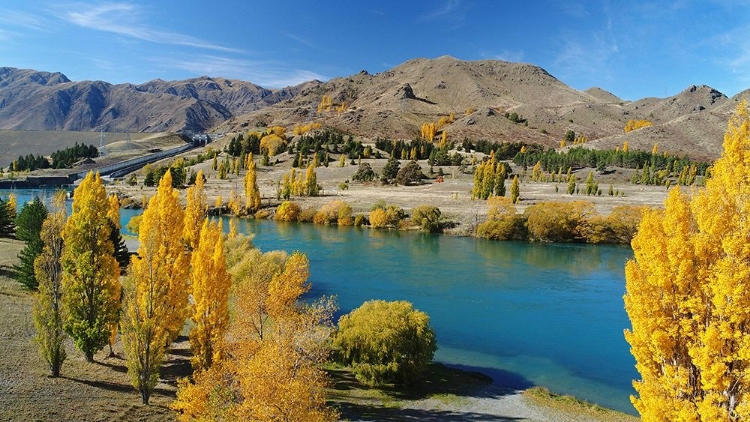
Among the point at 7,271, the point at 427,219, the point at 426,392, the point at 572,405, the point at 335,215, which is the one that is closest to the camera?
the point at 572,405

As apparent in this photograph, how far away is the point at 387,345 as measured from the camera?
2461 centimetres

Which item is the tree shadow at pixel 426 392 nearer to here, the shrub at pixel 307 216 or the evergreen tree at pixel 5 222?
the evergreen tree at pixel 5 222

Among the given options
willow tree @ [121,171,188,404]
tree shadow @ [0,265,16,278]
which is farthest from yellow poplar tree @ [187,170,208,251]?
tree shadow @ [0,265,16,278]

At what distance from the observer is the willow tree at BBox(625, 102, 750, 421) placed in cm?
887

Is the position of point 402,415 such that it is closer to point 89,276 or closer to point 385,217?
point 89,276

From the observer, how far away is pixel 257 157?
162 meters

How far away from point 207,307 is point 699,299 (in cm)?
1763

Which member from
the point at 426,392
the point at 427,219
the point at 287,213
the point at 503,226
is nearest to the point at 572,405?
the point at 426,392

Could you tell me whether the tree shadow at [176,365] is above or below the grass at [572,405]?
below

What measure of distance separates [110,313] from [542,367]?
23667mm

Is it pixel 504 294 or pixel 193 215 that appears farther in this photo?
pixel 504 294


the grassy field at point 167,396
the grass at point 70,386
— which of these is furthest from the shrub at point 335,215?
the grass at point 70,386

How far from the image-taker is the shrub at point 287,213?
295 ft

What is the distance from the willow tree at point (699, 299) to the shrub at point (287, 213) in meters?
82.0
